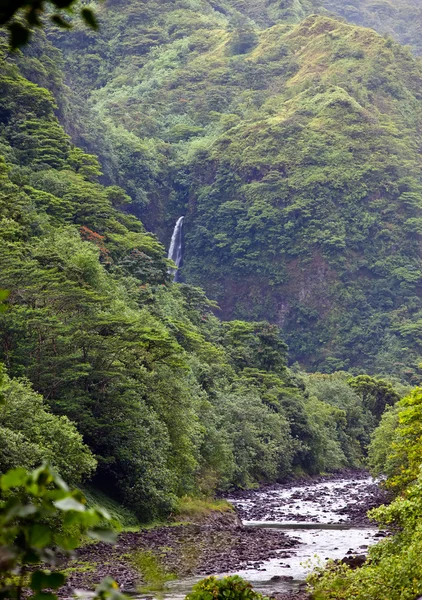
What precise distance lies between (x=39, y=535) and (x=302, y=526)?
117 ft

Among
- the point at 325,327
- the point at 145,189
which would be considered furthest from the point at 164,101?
the point at 325,327

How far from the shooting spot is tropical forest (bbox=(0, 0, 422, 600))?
20422 mm

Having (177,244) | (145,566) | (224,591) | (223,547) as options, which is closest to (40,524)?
(224,591)

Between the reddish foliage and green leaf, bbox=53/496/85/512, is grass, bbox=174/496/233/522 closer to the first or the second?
the reddish foliage

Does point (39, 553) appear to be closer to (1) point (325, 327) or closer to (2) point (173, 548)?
(2) point (173, 548)

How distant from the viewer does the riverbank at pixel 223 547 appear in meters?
21.7

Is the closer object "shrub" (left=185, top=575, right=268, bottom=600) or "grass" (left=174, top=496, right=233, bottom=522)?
"shrub" (left=185, top=575, right=268, bottom=600)

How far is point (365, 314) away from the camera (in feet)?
399

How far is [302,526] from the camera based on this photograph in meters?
36.4

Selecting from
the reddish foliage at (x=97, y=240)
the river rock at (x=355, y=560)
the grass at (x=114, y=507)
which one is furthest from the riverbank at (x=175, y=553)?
the reddish foliage at (x=97, y=240)

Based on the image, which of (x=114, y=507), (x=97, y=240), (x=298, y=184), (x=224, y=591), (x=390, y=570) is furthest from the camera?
(x=298, y=184)

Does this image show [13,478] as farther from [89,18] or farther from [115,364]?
[115,364]

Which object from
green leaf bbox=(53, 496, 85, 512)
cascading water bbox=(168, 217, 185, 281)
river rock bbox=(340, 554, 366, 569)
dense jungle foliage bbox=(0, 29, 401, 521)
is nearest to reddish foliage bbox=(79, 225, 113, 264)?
dense jungle foliage bbox=(0, 29, 401, 521)

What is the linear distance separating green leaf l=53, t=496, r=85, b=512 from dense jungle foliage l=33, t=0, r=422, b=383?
324 ft
